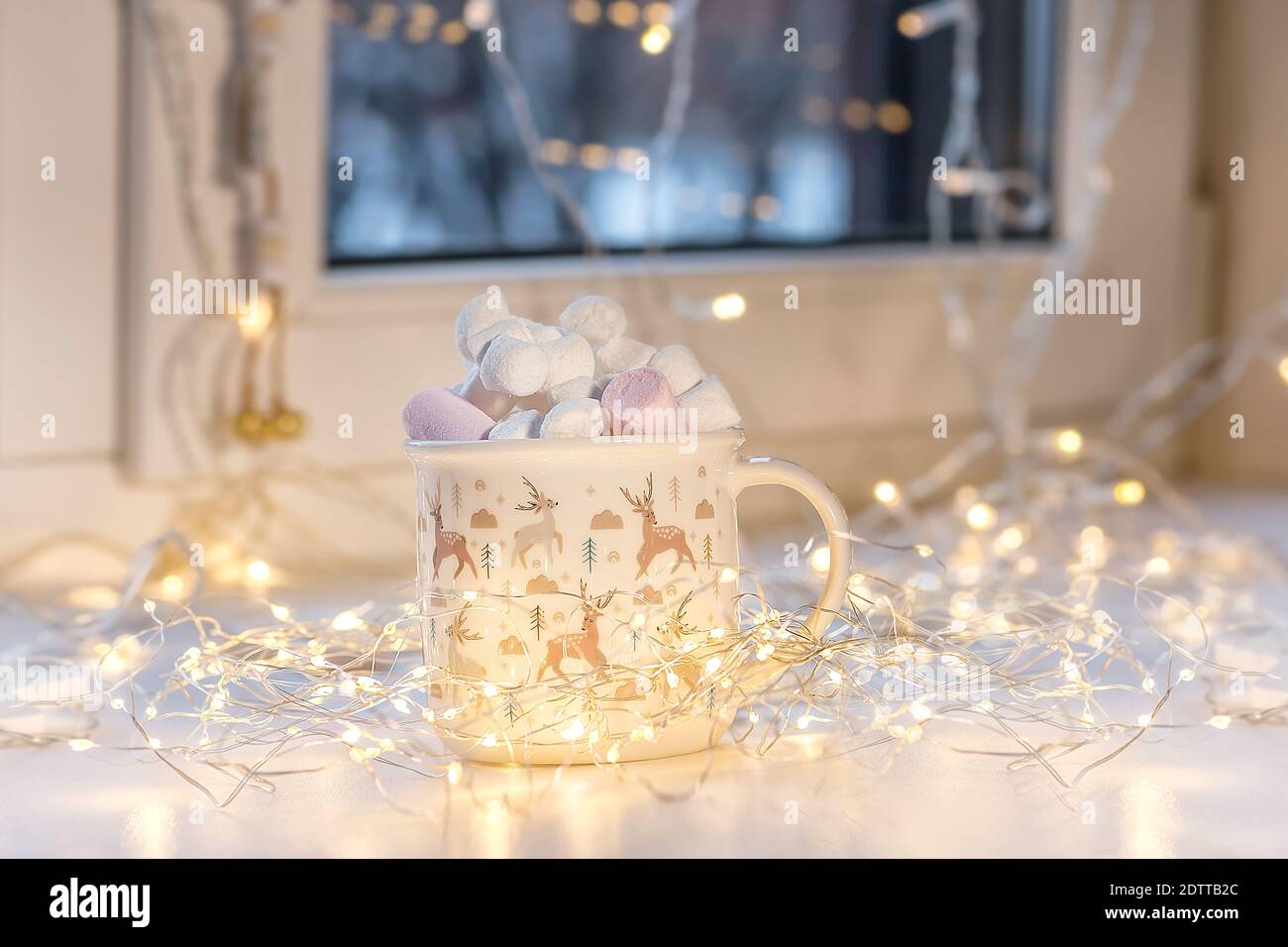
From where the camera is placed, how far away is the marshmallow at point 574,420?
48 cm

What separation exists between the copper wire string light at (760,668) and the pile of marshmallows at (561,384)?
58 mm

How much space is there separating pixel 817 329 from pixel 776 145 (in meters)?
0.38

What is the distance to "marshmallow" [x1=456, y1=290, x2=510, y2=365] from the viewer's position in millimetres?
512

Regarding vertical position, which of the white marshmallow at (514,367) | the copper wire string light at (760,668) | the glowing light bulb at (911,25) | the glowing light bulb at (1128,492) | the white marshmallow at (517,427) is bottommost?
the copper wire string light at (760,668)

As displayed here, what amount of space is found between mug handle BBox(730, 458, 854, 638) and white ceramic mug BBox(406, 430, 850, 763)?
0.02 meters

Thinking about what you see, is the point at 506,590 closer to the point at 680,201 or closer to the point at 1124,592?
the point at 1124,592

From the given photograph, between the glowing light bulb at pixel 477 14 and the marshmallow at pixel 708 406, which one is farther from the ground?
the glowing light bulb at pixel 477 14

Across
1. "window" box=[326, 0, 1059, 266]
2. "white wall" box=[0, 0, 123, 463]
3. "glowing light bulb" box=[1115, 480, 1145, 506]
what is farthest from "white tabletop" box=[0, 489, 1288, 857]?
"window" box=[326, 0, 1059, 266]

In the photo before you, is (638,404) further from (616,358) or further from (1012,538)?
(1012,538)

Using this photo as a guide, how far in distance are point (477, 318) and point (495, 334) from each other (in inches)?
0.5

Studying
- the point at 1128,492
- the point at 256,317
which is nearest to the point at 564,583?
the point at 256,317

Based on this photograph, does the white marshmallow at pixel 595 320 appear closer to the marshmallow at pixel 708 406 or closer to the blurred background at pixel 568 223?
the marshmallow at pixel 708 406

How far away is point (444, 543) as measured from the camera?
492mm

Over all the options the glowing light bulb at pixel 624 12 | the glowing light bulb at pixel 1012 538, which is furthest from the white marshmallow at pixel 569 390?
the glowing light bulb at pixel 624 12
